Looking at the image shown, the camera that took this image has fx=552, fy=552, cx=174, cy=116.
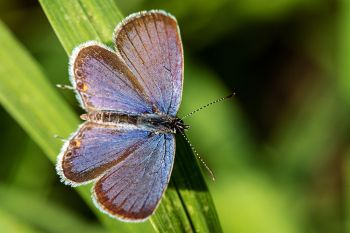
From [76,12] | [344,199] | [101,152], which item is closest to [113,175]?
[101,152]

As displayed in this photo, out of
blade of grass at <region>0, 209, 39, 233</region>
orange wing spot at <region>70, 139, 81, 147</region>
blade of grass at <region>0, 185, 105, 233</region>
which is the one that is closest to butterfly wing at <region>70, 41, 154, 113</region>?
orange wing spot at <region>70, 139, 81, 147</region>

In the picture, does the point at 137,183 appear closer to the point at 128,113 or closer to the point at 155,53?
the point at 128,113

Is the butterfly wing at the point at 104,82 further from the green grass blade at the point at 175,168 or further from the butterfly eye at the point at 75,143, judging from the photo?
the butterfly eye at the point at 75,143

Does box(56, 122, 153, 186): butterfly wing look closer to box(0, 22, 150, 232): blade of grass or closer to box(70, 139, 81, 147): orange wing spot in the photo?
box(70, 139, 81, 147): orange wing spot

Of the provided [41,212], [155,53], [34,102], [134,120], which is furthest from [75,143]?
[41,212]

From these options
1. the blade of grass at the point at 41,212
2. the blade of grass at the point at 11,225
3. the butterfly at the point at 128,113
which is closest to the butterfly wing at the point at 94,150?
the butterfly at the point at 128,113

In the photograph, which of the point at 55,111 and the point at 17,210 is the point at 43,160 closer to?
the point at 17,210
